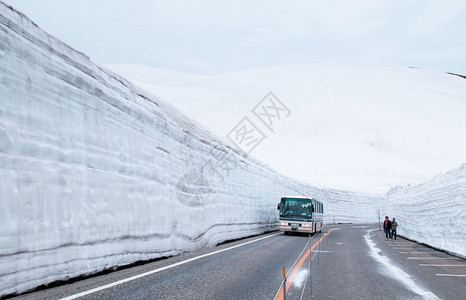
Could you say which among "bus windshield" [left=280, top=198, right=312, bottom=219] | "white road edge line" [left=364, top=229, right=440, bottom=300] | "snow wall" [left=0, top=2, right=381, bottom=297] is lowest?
"white road edge line" [left=364, top=229, right=440, bottom=300]

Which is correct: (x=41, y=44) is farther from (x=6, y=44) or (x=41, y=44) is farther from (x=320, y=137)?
(x=320, y=137)

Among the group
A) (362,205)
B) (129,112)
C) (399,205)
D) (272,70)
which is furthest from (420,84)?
(129,112)

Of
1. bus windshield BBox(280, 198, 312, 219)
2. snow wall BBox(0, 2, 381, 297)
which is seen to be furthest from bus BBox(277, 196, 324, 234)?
snow wall BBox(0, 2, 381, 297)

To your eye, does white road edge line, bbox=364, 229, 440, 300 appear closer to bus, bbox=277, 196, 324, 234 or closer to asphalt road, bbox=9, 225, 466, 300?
asphalt road, bbox=9, 225, 466, 300

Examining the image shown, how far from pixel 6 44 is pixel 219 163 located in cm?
1219

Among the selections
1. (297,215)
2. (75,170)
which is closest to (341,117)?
(297,215)

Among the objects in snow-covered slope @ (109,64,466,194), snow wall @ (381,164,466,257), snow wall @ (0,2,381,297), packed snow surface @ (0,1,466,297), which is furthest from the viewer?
snow-covered slope @ (109,64,466,194)

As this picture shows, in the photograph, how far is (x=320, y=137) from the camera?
9500 centimetres

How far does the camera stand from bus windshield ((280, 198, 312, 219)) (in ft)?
75.5

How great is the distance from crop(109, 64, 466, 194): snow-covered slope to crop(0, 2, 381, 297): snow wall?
5634 cm

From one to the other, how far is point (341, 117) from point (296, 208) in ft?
278

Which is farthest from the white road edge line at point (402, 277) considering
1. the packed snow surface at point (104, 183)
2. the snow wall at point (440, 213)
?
the packed snow surface at point (104, 183)

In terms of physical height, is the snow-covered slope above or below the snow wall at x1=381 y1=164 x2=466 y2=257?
above

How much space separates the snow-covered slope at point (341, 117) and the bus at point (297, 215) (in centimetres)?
4282
